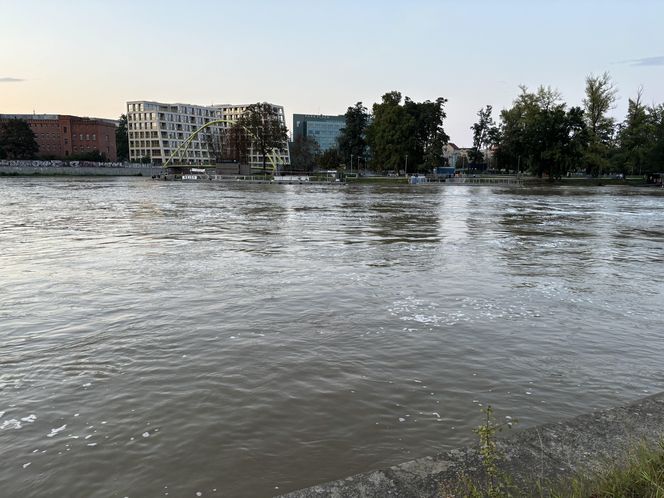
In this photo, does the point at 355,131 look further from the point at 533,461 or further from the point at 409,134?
the point at 533,461

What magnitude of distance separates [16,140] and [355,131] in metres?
95.1

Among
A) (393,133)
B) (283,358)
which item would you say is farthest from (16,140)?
(283,358)

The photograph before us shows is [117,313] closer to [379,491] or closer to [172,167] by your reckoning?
[379,491]

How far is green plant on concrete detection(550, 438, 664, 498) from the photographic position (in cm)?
312

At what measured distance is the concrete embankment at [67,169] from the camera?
396 ft

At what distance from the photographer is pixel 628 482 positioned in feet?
10.5

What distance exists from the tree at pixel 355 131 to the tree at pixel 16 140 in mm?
89455

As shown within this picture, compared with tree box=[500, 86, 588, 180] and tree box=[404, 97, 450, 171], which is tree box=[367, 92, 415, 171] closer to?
tree box=[404, 97, 450, 171]

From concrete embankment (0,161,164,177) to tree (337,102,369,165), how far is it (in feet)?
168

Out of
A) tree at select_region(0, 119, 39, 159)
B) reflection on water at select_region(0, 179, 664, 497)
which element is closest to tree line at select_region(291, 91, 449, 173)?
reflection on water at select_region(0, 179, 664, 497)

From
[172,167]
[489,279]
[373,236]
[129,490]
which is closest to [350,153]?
[172,167]

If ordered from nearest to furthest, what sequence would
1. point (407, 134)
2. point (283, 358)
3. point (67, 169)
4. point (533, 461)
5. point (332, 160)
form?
point (533, 461)
point (283, 358)
point (407, 134)
point (67, 169)
point (332, 160)

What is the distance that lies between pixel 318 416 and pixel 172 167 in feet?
430

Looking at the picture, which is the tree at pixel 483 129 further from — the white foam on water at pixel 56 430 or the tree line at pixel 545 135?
the white foam on water at pixel 56 430
